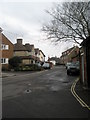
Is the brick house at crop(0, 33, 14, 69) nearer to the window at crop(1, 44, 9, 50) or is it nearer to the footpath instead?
the window at crop(1, 44, 9, 50)

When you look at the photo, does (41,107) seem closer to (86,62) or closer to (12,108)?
(12,108)

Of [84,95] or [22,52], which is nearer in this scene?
[84,95]

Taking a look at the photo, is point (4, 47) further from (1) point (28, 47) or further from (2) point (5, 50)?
(1) point (28, 47)

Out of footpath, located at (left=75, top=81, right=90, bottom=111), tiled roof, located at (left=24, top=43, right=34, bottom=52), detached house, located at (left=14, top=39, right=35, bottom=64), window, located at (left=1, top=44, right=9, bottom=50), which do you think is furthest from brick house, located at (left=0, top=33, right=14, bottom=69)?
footpath, located at (left=75, top=81, right=90, bottom=111)

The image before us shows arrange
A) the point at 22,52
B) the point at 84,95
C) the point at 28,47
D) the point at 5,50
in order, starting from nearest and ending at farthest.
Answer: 1. the point at 84,95
2. the point at 5,50
3. the point at 22,52
4. the point at 28,47

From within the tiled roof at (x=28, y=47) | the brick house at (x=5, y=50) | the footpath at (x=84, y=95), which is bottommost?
the footpath at (x=84, y=95)

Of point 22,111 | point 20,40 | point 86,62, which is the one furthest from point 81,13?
point 20,40

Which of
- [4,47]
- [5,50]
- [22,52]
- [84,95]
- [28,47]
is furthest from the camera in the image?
[28,47]

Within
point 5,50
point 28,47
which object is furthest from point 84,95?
point 28,47

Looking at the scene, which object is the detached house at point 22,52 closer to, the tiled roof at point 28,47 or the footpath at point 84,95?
the tiled roof at point 28,47

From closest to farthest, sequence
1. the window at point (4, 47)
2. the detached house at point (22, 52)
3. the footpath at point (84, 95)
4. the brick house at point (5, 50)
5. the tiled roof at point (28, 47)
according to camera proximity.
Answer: the footpath at point (84, 95) < the brick house at point (5, 50) < the window at point (4, 47) < the detached house at point (22, 52) < the tiled roof at point (28, 47)

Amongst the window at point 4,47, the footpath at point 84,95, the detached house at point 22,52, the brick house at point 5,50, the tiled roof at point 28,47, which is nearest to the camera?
the footpath at point 84,95

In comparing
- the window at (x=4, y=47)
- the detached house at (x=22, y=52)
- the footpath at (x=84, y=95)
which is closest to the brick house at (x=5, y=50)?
the window at (x=4, y=47)

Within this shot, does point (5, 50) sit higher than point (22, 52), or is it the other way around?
point (22, 52)
